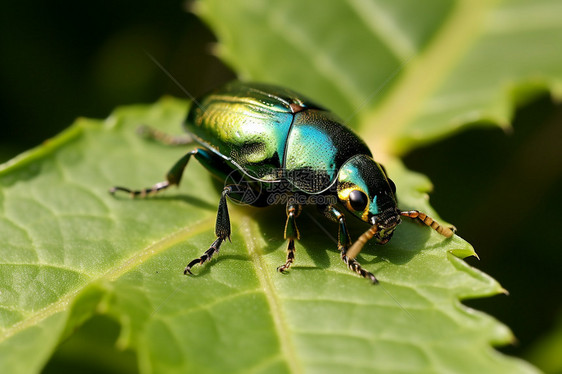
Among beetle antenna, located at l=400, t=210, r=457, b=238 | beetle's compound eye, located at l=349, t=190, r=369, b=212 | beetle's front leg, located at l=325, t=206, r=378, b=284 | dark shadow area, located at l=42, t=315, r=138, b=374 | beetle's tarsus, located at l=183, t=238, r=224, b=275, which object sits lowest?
dark shadow area, located at l=42, t=315, r=138, b=374

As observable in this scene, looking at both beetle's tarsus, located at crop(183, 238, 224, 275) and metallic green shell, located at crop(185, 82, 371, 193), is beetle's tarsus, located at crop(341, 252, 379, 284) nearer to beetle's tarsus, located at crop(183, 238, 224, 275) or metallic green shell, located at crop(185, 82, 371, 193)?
metallic green shell, located at crop(185, 82, 371, 193)

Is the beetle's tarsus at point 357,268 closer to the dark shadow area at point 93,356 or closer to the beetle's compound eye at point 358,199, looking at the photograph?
the beetle's compound eye at point 358,199

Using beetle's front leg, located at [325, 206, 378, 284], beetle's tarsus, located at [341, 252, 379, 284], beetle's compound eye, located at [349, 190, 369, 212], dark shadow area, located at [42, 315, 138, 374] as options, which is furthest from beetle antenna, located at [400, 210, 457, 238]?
dark shadow area, located at [42, 315, 138, 374]

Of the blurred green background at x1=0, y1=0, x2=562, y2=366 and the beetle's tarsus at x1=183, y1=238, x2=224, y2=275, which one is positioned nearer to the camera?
the beetle's tarsus at x1=183, y1=238, x2=224, y2=275

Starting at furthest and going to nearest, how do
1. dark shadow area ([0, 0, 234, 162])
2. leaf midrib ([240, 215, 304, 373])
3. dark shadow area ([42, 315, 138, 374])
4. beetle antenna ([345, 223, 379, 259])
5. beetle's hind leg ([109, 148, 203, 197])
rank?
dark shadow area ([0, 0, 234, 162]), dark shadow area ([42, 315, 138, 374]), beetle's hind leg ([109, 148, 203, 197]), beetle antenna ([345, 223, 379, 259]), leaf midrib ([240, 215, 304, 373])

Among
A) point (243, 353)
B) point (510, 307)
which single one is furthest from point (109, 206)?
point (510, 307)
